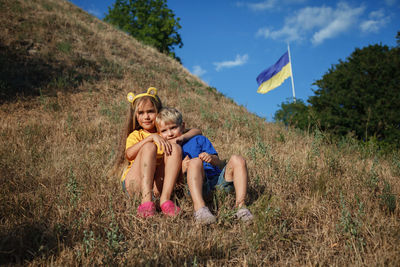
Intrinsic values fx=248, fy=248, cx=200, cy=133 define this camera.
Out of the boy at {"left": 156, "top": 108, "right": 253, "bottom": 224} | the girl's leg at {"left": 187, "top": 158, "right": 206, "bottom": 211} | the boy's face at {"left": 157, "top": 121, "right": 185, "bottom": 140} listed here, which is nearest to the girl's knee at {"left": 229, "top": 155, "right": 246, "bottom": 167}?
the boy at {"left": 156, "top": 108, "right": 253, "bottom": 224}

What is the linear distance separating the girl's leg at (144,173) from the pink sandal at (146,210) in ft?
0.23

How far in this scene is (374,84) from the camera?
17.2 m

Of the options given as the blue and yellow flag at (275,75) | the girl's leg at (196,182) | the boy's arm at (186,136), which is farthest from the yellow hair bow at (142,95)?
the blue and yellow flag at (275,75)

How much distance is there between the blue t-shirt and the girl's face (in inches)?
23.0

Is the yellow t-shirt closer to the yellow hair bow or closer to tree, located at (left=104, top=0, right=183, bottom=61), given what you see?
the yellow hair bow

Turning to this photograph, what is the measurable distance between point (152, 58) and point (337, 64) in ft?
55.8

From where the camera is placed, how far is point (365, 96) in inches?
666

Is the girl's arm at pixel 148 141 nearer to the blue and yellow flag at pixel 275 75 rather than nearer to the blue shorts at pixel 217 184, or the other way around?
the blue shorts at pixel 217 184

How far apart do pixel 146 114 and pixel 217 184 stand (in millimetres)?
1334

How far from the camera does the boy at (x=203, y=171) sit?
232 centimetres

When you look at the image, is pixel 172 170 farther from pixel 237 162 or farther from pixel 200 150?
pixel 237 162

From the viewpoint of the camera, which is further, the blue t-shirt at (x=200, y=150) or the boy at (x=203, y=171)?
the blue t-shirt at (x=200, y=150)

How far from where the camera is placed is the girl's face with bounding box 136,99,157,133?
10.8 ft

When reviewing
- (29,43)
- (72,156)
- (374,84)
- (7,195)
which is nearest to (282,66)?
(374,84)
